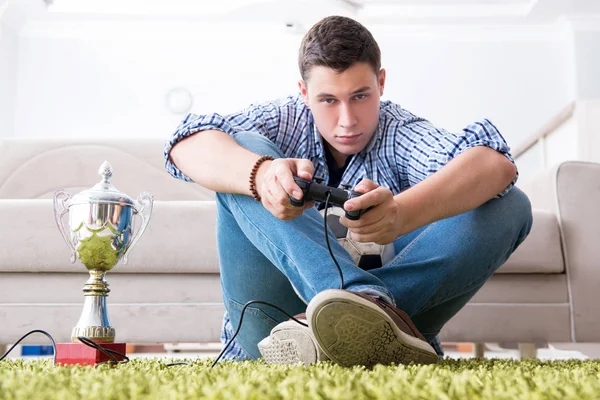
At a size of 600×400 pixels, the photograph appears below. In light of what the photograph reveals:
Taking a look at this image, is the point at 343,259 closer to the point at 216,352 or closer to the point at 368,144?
the point at 368,144

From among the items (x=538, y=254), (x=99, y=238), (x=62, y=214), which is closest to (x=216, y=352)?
(x=538, y=254)

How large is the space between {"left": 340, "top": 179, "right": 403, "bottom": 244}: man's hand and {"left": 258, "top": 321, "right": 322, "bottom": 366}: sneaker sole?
0.47 ft

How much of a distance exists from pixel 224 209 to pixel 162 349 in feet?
13.2

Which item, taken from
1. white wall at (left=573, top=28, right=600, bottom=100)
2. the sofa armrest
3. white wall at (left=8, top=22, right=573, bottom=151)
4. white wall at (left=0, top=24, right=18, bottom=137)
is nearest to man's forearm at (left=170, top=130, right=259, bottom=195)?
the sofa armrest

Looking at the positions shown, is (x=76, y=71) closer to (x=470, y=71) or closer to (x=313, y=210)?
(x=470, y=71)

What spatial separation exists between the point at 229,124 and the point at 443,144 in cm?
35

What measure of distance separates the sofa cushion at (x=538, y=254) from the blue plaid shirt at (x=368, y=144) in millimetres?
661

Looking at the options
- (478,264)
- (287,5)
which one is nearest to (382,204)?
(478,264)

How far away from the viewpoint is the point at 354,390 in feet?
1.72

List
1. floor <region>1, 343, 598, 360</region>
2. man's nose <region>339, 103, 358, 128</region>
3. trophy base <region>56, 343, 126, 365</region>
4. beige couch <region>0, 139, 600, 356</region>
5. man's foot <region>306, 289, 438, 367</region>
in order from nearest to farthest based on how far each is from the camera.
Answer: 1. man's foot <region>306, 289, 438, 367</region>
2. trophy base <region>56, 343, 126, 365</region>
3. man's nose <region>339, 103, 358, 128</region>
4. beige couch <region>0, 139, 600, 356</region>
5. floor <region>1, 343, 598, 360</region>

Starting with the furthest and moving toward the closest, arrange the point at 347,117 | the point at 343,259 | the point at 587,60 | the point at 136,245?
1. the point at 587,60
2. the point at 136,245
3. the point at 347,117
4. the point at 343,259

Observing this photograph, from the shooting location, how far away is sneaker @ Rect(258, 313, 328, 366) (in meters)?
0.80

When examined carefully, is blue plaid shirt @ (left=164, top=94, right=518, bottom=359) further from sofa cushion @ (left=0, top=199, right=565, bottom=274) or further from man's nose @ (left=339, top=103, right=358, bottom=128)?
sofa cushion @ (left=0, top=199, right=565, bottom=274)

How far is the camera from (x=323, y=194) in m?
0.78
